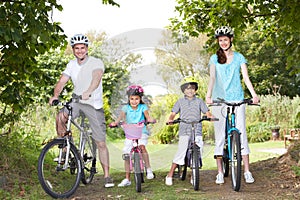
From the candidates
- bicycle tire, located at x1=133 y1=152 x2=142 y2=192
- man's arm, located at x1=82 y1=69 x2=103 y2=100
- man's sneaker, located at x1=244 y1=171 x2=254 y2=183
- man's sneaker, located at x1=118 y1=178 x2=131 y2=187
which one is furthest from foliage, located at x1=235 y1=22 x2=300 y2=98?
man's arm, located at x1=82 y1=69 x2=103 y2=100

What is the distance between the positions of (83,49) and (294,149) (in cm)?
340

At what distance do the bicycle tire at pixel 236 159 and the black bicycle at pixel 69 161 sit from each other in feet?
5.53

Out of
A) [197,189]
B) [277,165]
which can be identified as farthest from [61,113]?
[277,165]

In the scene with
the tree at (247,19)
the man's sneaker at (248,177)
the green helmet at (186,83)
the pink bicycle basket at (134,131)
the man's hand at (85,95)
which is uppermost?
the tree at (247,19)

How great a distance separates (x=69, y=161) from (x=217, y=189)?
5.59 ft

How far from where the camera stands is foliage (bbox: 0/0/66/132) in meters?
5.57

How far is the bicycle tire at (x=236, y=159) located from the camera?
5.54 metres

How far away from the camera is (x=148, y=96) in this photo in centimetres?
592

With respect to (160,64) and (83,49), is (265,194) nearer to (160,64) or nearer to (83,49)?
(160,64)

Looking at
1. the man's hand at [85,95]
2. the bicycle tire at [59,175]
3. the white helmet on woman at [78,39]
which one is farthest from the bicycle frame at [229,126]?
the white helmet on woman at [78,39]

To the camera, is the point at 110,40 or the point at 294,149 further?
the point at 294,149

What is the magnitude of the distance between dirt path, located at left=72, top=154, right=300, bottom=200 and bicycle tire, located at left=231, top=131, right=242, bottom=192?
0.33 ft

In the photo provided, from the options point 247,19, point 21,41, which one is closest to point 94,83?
point 21,41

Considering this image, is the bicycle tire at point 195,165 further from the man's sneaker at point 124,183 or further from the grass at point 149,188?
the man's sneaker at point 124,183
